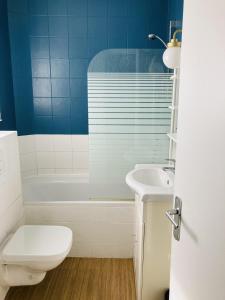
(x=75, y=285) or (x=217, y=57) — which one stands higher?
(x=217, y=57)

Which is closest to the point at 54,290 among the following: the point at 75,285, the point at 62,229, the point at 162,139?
the point at 75,285

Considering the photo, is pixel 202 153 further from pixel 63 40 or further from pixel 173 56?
pixel 63 40

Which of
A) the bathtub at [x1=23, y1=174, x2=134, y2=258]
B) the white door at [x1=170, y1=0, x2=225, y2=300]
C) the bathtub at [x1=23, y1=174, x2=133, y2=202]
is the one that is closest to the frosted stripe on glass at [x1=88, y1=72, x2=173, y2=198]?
the bathtub at [x1=23, y1=174, x2=134, y2=258]

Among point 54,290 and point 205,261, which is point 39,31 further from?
point 205,261

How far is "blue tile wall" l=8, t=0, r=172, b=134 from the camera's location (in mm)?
2652

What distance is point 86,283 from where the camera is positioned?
2000mm

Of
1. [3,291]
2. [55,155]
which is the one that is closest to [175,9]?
→ [55,155]

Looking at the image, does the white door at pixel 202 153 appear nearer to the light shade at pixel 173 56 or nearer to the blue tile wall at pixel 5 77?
the light shade at pixel 173 56

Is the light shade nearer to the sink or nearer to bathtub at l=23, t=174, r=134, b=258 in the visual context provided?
the sink

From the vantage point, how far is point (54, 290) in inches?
76.1

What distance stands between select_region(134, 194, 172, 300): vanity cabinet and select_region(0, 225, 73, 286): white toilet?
54 centimetres

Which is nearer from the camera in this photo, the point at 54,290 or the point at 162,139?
the point at 54,290

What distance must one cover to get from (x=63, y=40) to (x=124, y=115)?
1201 mm

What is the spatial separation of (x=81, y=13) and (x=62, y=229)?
221 cm
